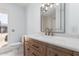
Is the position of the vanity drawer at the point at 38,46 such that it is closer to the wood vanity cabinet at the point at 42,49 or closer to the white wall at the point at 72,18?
the wood vanity cabinet at the point at 42,49

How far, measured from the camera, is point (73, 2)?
1467 mm

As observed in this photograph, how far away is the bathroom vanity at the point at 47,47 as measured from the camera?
1078 millimetres

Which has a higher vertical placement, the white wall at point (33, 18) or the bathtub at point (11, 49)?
the white wall at point (33, 18)

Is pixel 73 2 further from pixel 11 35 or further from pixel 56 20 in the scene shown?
pixel 11 35

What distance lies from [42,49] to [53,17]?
0.53 m

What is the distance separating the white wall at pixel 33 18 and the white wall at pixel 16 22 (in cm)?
7

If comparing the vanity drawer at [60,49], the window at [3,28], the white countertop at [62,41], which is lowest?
the vanity drawer at [60,49]

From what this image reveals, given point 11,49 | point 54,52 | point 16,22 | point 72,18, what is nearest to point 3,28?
point 16,22

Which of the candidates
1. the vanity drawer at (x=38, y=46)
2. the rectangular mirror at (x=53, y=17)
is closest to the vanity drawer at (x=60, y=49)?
the vanity drawer at (x=38, y=46)

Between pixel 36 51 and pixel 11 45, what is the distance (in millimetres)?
381

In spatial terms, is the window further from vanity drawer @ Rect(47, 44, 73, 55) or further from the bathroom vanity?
vanity drawer @ Rect(47, 44, 73, 55)

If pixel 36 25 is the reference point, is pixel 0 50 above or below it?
below

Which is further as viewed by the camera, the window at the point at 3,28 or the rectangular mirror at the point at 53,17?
the rectangular mirror at the point at 53,17

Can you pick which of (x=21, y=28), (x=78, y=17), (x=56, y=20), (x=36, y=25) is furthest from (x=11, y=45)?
(x=78, y=17)
